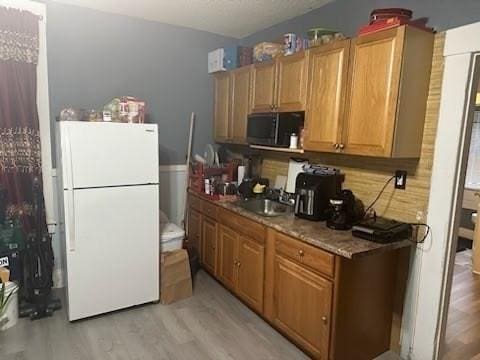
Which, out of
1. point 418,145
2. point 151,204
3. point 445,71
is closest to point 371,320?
point 418,145

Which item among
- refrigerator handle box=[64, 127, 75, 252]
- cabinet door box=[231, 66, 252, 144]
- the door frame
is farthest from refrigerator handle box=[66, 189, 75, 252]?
the door frame

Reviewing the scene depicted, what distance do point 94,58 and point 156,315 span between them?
2.36 meters

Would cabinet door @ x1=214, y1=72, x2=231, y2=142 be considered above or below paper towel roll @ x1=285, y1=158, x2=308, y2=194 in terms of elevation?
above

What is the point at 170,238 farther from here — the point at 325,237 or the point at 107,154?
the point at 325,237

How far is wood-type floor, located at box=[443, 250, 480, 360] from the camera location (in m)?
2.45

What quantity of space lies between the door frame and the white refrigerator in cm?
201

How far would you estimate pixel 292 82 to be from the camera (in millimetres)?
2693

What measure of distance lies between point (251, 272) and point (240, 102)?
1.64m

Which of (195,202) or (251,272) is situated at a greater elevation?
(195,202)

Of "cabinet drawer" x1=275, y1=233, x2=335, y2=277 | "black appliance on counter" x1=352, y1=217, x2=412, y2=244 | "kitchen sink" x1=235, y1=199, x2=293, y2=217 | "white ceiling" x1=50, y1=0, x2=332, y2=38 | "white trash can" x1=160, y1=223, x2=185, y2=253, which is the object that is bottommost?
"white trash can" x1=160, y1=223, x2=185, y2=253

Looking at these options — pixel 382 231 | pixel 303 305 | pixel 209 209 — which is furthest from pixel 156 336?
pixel 382 231

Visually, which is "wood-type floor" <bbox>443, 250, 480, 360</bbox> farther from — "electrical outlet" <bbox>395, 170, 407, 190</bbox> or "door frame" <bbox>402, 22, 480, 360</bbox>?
"electrical outlet" <bbox>395, 170, 407, 190</bbox>

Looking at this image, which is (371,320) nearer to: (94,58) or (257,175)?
(257,175)

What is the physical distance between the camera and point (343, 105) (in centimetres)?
230
